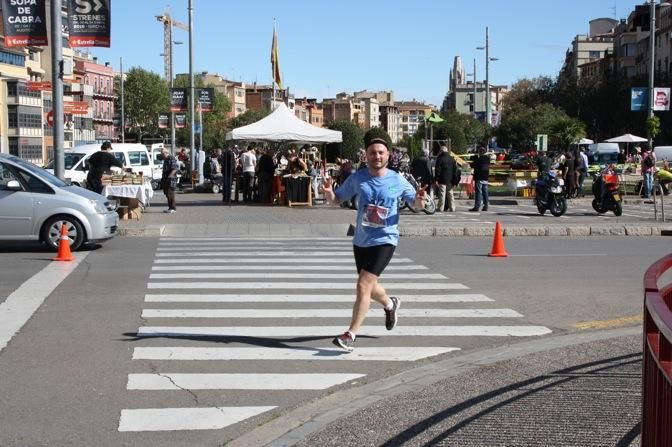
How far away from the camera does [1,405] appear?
673 cm

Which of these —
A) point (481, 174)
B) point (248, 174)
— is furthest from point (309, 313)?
point (248, 174)

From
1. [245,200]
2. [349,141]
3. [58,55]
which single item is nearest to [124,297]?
[58,55]

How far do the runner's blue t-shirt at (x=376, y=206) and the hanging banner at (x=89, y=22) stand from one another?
15.4 m

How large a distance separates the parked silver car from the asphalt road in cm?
39

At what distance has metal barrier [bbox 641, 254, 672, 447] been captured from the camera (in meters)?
3.40

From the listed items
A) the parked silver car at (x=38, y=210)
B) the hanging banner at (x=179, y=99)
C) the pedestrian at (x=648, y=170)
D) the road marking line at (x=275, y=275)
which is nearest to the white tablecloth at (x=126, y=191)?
the parked silver car at (x=38, y=210)

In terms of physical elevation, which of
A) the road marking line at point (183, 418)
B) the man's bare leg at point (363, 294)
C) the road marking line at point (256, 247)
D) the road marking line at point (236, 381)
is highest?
the man's bare leg at point (363, 294)

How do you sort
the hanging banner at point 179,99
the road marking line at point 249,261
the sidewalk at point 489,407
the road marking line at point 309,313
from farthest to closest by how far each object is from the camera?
the hanging banner at point 179,99 < the road marking line at point 249,261 < the road marking line at point 309,313 < the sidewalk at point 489,407

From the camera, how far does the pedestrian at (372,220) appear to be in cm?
827

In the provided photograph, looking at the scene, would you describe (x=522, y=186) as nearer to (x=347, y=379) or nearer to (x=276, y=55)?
(x=276, y=55)

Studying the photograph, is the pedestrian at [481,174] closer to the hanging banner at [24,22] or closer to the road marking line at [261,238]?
the road marking line at [261,238]

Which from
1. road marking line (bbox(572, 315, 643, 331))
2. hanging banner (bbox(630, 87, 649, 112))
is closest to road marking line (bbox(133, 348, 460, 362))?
road marking line (bbox(572, 315, 643, 331))

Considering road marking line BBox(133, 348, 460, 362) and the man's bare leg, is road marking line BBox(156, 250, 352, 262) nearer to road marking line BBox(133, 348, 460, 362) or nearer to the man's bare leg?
road marking line BBox(133, 348, 460, 362)

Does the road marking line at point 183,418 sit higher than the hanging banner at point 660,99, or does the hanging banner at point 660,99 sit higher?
the hanging banner at point 660,99
